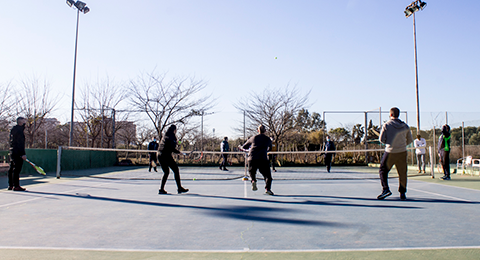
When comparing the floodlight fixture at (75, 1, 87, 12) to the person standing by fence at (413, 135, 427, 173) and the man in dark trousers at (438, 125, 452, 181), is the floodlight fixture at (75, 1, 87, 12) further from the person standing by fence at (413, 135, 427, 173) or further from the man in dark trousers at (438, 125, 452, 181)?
the man in dark trousers at (438, 125, 452, 181)

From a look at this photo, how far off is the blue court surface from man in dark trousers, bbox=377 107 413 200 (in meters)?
0.31

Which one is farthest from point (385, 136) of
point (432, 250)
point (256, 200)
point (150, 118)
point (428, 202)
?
point (150, 118)

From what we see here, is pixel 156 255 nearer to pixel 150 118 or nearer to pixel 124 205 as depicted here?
pixel 124 205

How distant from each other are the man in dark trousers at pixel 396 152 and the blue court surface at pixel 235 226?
1.02 ft

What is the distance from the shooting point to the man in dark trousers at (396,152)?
6.80 m

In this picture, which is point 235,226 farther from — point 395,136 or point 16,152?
point 16,152

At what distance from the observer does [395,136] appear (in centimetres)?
683

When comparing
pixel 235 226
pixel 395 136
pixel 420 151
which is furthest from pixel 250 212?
pixel 420 151

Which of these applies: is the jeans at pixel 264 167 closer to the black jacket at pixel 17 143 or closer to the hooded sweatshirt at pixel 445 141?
the black jacket at pixel 17 143

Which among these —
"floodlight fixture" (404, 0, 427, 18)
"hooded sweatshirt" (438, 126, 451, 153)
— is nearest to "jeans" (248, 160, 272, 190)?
"hooded sweatshirt" (438, 126, 451, 153)

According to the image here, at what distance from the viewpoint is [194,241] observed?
149 inches

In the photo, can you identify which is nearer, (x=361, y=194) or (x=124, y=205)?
(x=124, y=205)

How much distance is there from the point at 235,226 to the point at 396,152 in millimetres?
4061

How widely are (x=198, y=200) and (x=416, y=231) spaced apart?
4.08 m
